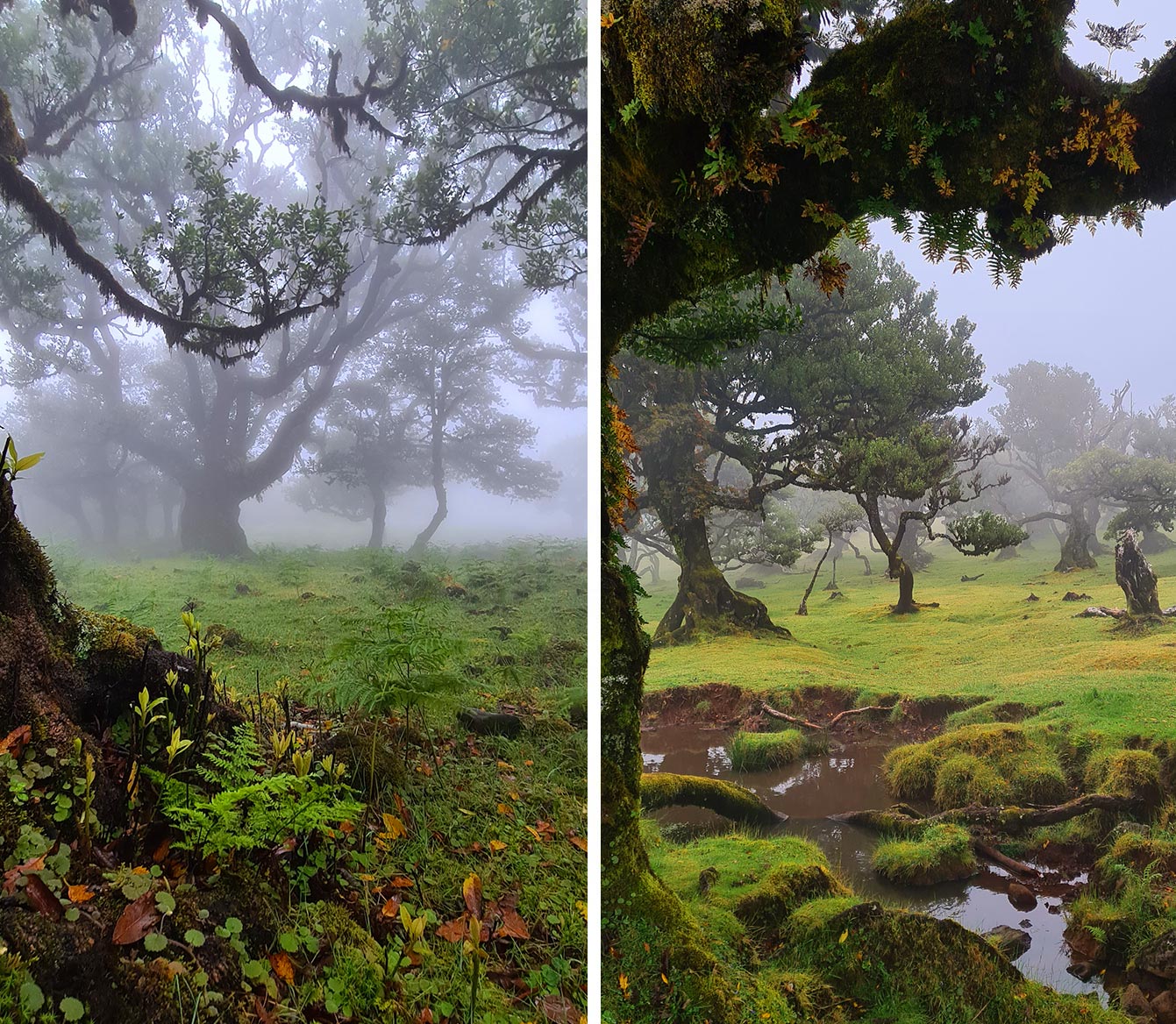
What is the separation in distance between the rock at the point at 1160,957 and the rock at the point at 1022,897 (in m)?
0.22

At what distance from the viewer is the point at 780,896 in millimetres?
2119

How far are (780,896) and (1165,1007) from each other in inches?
34.1

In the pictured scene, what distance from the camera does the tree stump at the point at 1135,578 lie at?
2.09m

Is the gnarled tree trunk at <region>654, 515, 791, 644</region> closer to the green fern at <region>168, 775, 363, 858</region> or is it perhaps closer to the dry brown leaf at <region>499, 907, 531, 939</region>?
the dry brown leaf at <region>499, 907, 531, 939</region>

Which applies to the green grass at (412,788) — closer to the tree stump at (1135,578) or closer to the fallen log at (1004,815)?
the fallen log at (1004,815)

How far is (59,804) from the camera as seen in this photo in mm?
1281

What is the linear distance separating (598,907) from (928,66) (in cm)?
207

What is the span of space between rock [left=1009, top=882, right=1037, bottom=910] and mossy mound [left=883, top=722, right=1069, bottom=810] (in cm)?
20

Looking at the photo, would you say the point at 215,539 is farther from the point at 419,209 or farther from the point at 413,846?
the point at 419,209

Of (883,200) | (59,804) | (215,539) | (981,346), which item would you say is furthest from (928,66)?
(59,804)

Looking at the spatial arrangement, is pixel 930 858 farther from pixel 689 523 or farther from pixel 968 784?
pixel 689 523

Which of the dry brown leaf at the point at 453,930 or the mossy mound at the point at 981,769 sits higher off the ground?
the mossy mound at the point at 981,769

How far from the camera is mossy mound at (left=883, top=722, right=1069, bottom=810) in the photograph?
205cm

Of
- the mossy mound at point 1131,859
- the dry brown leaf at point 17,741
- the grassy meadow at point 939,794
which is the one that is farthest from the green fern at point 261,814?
the mossy mound at point 1131,859
